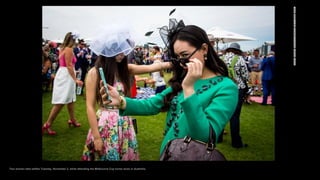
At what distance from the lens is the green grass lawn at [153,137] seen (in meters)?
2.06

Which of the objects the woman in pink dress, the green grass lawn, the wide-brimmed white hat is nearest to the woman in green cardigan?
the wide-brimmed white hat

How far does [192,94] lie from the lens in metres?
1.21

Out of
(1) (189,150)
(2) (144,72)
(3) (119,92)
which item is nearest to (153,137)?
(2) (144,72)

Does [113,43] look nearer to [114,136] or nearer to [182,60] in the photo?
[182,60]

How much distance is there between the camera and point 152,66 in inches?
73.2

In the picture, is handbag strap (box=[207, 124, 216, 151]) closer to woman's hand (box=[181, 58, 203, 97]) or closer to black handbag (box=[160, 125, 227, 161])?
black handbag (box=[160, 125, 227, 161])

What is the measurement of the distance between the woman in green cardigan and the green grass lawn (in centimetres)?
48

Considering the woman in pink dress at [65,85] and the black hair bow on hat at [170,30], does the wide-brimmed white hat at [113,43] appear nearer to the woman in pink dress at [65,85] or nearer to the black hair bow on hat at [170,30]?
the black hair bow on hat at [170,30]

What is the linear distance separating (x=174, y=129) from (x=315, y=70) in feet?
3.72

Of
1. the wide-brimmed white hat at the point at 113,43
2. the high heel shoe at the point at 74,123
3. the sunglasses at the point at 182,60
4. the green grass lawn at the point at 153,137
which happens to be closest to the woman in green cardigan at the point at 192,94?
the sunglasses at the point at 182,60

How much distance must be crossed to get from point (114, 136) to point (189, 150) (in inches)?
19.0
